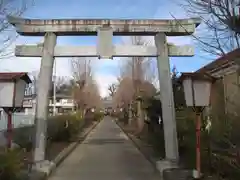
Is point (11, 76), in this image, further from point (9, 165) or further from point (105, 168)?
point (105, 168)

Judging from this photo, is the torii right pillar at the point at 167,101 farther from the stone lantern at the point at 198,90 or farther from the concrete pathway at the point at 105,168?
the stone lantern at the point at 198,90

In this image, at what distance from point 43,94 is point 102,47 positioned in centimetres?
243

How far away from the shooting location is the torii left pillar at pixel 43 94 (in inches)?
464

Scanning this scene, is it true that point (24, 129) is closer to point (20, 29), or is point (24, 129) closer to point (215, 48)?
point (20, 29)

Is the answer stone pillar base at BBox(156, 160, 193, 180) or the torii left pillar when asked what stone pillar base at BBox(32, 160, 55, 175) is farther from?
stone pillar base at BBox(156, 160, 193, 180)

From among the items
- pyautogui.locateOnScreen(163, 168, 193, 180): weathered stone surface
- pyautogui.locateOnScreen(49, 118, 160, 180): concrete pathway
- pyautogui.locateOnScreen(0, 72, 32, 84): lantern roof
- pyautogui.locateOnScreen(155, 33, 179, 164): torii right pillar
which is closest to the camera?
pyautogui.locateOnScreen(0, 72, 32, 84): lantern roof

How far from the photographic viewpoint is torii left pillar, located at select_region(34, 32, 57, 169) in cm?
1178

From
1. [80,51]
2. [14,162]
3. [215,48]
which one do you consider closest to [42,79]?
[80,51]

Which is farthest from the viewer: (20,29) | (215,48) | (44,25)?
(44,25)

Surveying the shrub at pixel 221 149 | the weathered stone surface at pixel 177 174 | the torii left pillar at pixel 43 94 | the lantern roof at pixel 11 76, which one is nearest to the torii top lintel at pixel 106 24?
the torii left pillar at pixel 43 94

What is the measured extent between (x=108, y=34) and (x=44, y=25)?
6.95 feet

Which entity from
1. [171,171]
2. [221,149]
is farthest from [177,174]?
[221,149]

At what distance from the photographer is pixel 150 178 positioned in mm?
10656

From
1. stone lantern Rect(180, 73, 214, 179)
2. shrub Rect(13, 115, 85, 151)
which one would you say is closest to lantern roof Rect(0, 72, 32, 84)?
shrub Rect(13, 115, 85, 151)
